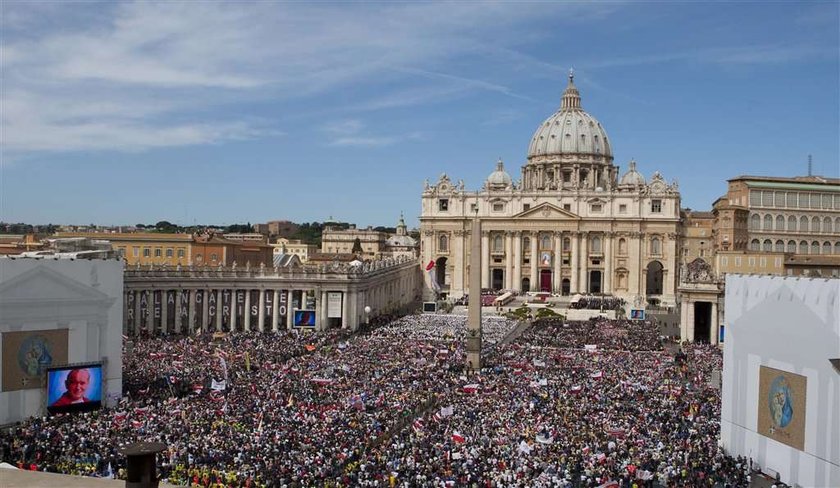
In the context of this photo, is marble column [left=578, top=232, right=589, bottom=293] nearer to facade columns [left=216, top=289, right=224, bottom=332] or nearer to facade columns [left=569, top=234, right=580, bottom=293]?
facade columns [left=569, top=234, right=580, bottom=293]

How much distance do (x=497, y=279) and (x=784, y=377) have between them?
7826cm

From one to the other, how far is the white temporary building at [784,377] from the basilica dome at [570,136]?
307 ft

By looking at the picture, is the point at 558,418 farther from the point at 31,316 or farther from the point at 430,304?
the point at 430,304

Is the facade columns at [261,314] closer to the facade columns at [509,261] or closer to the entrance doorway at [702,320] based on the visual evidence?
the entrance doorway at [702,320]

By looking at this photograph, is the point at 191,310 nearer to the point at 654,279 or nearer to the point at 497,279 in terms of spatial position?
the point at 497,279

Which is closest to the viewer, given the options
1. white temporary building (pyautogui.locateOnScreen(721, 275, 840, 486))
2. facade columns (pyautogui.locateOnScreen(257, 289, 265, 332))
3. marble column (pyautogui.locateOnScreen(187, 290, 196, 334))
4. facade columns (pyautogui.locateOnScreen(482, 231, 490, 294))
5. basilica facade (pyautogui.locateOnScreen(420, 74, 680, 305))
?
white temporary building (pyautogui.locateOnScreen(721, 275, 840, 486))

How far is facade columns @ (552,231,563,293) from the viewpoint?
327ft

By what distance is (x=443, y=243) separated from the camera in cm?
10519

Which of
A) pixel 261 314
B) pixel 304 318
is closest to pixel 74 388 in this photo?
pixel 304 318

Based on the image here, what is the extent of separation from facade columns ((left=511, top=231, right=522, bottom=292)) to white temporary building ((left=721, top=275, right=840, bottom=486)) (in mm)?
71525

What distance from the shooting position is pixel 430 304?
7862cm

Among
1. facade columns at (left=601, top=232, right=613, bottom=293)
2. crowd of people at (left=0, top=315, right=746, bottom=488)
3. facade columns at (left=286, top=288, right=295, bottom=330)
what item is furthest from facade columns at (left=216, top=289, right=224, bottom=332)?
facade columns at (left=601, top=232, right=613, bottom=293)

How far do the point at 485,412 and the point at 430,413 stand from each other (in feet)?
7.63

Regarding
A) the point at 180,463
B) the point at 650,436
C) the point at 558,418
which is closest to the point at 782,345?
the point at 650,436
